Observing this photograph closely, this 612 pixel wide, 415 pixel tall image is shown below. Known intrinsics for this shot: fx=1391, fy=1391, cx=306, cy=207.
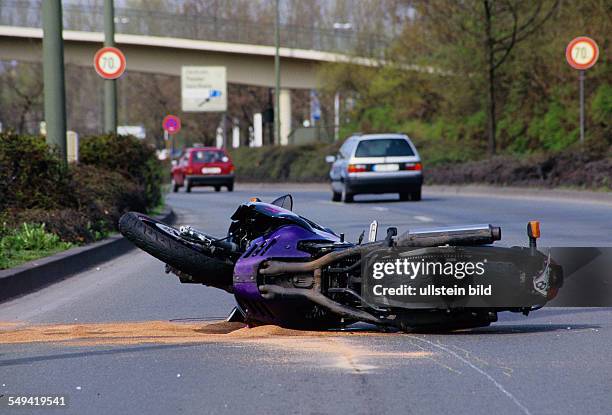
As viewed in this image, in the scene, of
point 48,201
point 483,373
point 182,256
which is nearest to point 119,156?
point 48,201

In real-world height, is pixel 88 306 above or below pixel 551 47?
below

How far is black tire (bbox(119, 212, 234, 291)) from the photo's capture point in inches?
381

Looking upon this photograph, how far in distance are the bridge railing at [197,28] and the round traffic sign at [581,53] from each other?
2926 centimetres

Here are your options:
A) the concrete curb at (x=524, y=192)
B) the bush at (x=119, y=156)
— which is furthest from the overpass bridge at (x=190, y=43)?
the bush at (x=119, y=156)

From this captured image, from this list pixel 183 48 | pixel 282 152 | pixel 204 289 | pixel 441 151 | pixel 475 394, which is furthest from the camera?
pixel 183 48

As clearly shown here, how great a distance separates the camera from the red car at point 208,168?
51.0 meters

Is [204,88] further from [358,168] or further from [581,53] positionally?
[358,168]

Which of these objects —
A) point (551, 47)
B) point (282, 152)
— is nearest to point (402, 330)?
point (551, 47)

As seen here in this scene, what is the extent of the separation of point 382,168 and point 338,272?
2533 centimetres

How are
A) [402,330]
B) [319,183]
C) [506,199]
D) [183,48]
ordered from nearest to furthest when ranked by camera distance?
[402,330]
[506,199]
[319,183]
[183,48]

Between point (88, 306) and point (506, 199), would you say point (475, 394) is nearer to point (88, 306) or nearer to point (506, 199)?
point (88, 306)

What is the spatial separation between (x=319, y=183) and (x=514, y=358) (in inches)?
1921

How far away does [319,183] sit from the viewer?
187 ft

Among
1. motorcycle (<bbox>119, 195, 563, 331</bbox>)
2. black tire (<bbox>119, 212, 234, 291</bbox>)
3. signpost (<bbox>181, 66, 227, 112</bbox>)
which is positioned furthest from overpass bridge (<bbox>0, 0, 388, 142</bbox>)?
motorcycle (<bbox>119, 195, 563, 331</bbox>)
